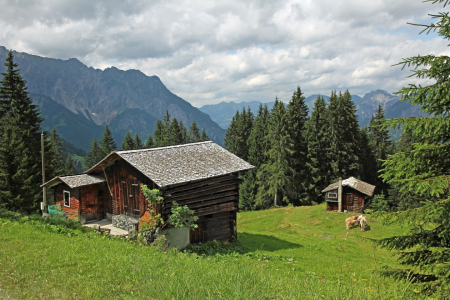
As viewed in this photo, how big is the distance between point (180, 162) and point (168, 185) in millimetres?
3234

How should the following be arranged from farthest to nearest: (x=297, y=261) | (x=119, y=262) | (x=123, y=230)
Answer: (x=123, y=230) → (x=297, y=261) → (x=119, y=262)

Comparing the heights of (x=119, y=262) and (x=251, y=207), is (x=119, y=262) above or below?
above

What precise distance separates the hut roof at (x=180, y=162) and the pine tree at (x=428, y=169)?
1429cm

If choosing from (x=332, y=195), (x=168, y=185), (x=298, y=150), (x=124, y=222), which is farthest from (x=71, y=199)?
(x=298, y=150)

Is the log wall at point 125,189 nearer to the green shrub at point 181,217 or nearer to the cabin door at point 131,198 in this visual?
the cabin door at point 131,198

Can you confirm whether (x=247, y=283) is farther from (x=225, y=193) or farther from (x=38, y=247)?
(x=225, y=193)

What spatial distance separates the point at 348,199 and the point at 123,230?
102 feet

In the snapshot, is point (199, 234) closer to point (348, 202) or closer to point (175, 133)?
point (348, 202)

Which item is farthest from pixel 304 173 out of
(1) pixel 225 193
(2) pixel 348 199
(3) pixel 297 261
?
(3) pixel 297 261

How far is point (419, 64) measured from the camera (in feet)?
24.4

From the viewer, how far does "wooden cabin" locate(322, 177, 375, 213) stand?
3962cm

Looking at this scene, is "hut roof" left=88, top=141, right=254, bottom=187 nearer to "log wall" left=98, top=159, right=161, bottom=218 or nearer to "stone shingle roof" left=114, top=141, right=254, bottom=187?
"stone shingle roof" left=114, top=141, right=254, bottom=187

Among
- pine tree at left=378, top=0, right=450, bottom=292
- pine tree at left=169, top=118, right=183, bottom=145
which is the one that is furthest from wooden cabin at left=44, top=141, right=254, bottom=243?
pine tree at left=169, top=118, right=183, bottom=145

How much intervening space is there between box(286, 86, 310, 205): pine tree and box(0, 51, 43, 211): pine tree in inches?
1526
